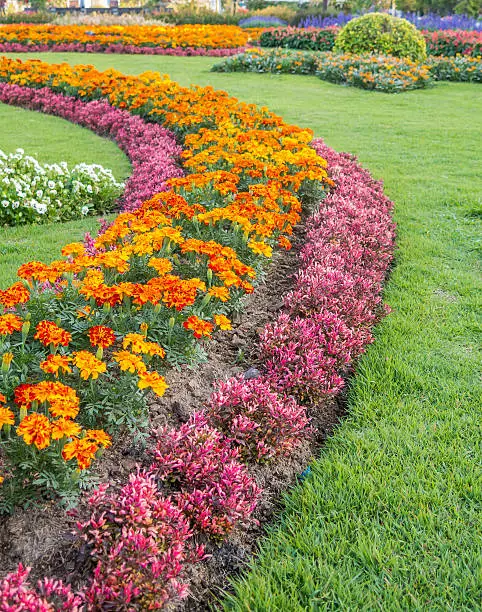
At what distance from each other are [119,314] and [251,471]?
111 centimetres

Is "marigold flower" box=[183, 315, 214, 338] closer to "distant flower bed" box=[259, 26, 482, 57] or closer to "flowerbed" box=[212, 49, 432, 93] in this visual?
"flowerbed" box=[212, 49, 432, 93]

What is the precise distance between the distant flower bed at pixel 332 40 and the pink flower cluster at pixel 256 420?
1827 cm

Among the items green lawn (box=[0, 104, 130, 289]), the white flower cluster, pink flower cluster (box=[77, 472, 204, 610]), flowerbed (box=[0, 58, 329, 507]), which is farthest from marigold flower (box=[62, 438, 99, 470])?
the white flower cluster

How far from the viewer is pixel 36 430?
2.19 m

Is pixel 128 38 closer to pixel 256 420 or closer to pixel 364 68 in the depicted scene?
pixel 364 68

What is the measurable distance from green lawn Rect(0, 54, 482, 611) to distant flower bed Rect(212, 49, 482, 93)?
9746mm

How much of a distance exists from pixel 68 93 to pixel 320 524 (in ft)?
36.7

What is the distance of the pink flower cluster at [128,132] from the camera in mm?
6512

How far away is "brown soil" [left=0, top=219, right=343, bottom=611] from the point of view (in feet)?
7.50

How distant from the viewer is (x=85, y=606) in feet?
6.68

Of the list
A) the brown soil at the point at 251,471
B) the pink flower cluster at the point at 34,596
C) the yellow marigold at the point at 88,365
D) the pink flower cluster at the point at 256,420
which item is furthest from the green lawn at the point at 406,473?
the yellow marigold at the point at 88,365

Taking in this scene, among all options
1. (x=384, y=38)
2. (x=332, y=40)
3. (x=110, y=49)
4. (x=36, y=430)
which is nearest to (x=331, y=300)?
(x=36, y=430)

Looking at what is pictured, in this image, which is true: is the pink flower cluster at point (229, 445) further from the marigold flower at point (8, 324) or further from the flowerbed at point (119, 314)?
the marigold flower at point (8, 324)

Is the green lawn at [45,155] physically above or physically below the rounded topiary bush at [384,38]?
below
